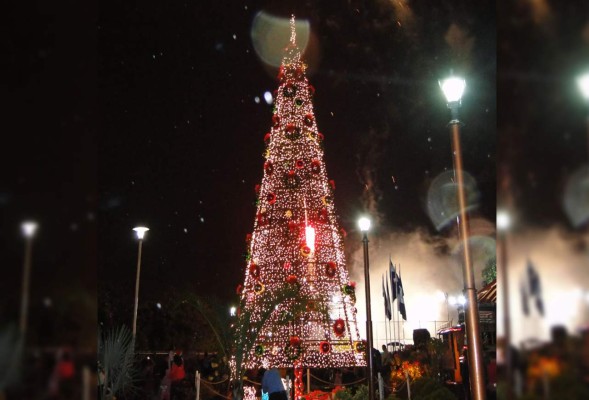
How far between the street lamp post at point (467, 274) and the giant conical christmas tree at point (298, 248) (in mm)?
9681

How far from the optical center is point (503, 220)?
1.57 meters

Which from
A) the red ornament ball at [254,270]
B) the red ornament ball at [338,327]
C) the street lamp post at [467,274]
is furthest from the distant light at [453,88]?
the red ornament ball at [254,270]

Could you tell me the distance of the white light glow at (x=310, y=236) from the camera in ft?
56.9

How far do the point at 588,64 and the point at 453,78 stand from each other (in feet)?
18.4

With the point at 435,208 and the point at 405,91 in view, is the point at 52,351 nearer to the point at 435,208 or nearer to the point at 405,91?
the point at 405,91

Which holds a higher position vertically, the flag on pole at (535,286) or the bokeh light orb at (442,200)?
the bokeh light orb at (442,200)

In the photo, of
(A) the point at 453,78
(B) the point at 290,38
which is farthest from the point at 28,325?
(B) the point at 290,38

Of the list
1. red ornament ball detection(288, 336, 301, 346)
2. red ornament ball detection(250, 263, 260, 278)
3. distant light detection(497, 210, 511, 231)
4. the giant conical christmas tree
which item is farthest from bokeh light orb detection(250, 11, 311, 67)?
distant light detection(497, 210, 511, 231)

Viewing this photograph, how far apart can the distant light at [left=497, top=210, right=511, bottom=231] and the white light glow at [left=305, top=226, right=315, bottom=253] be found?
15.7 m

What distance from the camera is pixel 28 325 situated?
5.67 ft

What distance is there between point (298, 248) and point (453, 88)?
10.9 m

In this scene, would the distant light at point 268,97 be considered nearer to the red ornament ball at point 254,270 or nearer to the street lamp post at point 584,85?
the red ornament ball at point 254,270

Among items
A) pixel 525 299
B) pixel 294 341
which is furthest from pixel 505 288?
pixel 294 341

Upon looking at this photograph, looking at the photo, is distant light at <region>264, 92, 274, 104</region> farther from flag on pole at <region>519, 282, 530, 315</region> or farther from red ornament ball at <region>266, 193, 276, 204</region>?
flag on pole at <region>519, 282, 530, 315</region>
